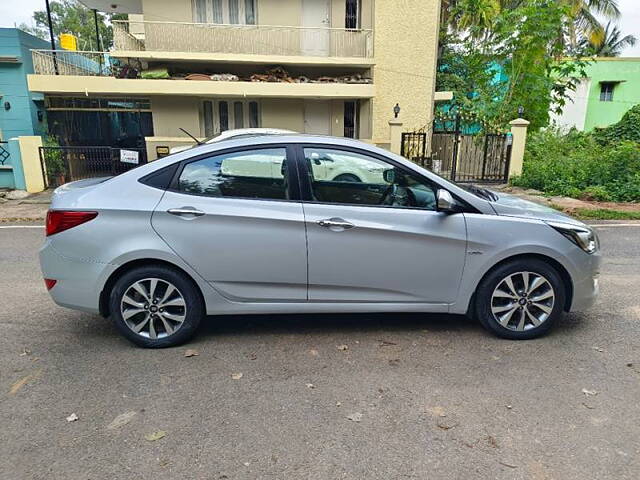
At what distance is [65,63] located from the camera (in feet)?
54.1

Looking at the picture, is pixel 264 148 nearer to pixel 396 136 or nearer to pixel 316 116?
pixel 396 136

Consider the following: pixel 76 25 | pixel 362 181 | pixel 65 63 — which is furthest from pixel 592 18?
pixel 76 25

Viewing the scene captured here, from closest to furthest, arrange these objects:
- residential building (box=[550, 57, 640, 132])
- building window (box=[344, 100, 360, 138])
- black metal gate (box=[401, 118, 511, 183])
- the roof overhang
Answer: black metal gate (box=[401, 118, 511, 183]), building window (box=[344, 100, 360, 138]), the roof overhang, residential building (box=[550, 57, 640, 132])

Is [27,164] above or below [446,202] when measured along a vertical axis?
below

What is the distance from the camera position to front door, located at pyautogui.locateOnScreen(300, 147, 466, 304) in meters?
3.72

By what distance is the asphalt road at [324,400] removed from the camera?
2535 mm

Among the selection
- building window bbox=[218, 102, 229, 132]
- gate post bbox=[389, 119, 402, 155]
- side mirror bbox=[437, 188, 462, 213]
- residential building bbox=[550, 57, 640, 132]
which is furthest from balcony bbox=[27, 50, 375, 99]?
residential building bbox=[550, 57, 640, 132]

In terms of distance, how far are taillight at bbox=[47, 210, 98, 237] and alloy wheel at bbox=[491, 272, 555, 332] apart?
11.0 ft

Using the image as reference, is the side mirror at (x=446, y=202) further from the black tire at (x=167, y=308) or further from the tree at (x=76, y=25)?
the tree at (x=76, y=25)

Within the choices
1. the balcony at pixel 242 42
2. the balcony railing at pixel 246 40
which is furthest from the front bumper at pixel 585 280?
the balcony railing at pixel 246 40

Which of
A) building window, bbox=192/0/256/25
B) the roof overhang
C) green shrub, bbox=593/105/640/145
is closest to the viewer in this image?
building window, bbox=192/0/256/25

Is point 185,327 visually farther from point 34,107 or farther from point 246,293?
point 34,107

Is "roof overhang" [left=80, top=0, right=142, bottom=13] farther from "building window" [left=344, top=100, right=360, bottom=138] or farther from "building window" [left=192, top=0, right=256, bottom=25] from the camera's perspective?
"building window" [left=344, top=100, right=360, bottom=138]

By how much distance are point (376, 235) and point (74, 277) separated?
7.99ft
